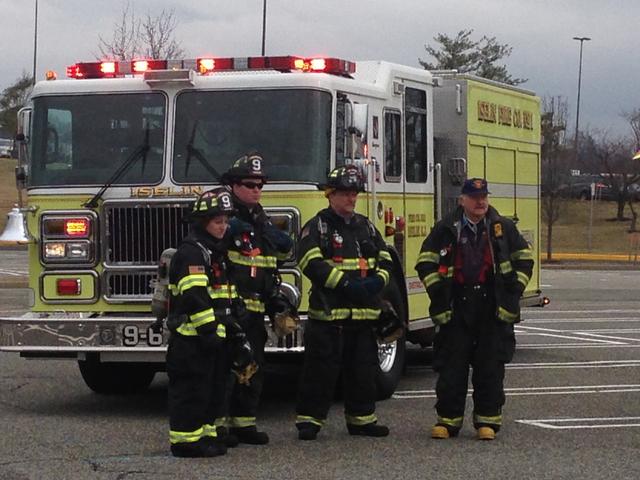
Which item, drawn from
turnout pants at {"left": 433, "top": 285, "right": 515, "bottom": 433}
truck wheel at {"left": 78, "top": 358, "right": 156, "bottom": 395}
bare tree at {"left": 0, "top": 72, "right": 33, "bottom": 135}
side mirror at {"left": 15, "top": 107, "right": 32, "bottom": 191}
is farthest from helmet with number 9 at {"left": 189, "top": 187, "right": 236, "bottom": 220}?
bare tree at {"left": 0, "top": 72, "right": 33, "bottom": 135}

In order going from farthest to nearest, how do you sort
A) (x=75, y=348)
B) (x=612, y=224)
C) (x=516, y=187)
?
1. (x=612, y=224)
2. (x=516, y=187)
3. (x=75, y=348)

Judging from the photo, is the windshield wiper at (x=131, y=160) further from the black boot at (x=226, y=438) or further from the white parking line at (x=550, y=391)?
the white parking line at (x=550, y=391)

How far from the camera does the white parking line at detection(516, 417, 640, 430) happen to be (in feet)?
29.7

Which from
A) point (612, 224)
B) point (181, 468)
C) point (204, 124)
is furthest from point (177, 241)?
point (612, 224)

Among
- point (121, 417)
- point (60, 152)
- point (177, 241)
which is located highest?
point (60, 152)

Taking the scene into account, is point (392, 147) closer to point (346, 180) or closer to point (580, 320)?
point (346, 180)

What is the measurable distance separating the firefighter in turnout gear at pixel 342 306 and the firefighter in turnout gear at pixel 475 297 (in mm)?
380

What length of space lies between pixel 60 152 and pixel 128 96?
666mm

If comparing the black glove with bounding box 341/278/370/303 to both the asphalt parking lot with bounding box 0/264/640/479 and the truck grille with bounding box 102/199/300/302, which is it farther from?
the truck grille with bounding box 102/199/300/302

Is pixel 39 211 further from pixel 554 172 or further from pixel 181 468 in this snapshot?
pixel 554 172

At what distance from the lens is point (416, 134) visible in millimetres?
10969

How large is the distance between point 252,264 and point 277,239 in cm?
27

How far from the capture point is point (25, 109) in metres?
10.1

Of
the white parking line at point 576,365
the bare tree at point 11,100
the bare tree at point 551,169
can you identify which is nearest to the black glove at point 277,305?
the white parking line at point 576,365
